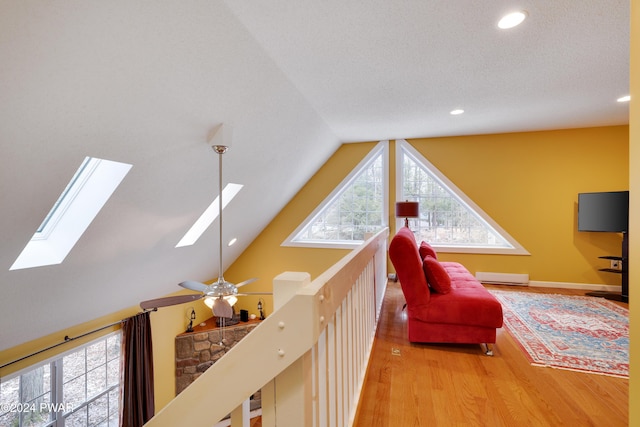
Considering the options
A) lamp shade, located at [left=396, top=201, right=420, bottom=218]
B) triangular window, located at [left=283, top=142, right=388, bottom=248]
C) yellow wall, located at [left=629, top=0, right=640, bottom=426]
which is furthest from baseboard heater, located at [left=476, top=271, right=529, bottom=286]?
yellow wall, located at [left=629, top=0, right=640, bottom=426]

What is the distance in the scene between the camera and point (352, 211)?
5.57 metres

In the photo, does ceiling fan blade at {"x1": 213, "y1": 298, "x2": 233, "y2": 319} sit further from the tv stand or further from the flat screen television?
the flat screen television

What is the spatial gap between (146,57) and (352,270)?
175cm

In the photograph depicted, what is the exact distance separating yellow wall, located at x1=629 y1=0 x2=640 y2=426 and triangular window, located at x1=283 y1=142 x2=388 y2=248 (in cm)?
444

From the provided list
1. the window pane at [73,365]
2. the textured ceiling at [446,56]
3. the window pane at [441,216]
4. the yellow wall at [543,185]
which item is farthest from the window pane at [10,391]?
the yellow wall at [543,185]

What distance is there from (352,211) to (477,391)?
390cm

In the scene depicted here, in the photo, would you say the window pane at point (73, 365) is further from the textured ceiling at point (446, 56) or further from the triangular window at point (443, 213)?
the triangular window at point (443, 213)

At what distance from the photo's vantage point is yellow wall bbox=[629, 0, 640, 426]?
2.55ft

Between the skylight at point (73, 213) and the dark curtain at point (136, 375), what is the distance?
185cm

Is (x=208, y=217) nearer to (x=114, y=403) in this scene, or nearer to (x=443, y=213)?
(x=114, y=403)

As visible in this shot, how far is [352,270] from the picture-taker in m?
1.29

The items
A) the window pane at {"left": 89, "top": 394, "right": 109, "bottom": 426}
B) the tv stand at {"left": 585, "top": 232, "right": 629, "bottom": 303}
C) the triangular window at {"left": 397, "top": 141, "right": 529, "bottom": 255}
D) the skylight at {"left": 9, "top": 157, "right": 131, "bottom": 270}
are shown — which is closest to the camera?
the skylight at {"left": 9, "top": 157, "right": 131, "bottom": 270}

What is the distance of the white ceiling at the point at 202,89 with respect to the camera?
1.60 m

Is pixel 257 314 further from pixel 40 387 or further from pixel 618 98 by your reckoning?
pixel 618 98
